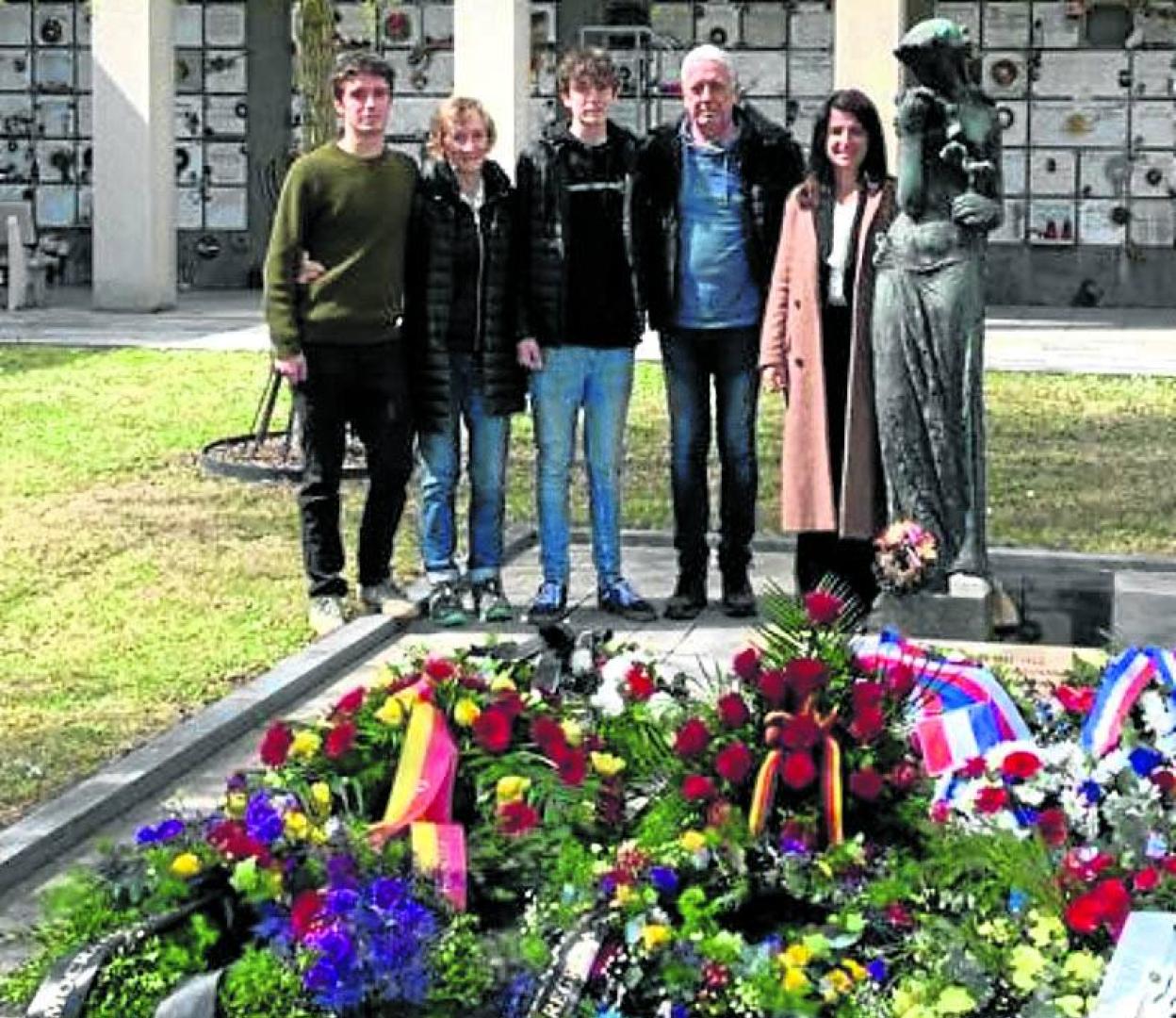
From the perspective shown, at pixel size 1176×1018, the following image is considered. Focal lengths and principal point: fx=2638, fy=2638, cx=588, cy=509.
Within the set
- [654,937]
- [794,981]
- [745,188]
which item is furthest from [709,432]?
[794,981]

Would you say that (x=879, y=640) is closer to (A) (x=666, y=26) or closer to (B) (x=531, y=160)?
(B) (x=531, y=160)

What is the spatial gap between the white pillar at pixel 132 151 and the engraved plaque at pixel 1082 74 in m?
7.74

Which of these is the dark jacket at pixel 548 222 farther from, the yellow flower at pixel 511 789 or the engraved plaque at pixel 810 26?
the engraved plaque at pixel 810 26

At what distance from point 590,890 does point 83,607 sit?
203 inches

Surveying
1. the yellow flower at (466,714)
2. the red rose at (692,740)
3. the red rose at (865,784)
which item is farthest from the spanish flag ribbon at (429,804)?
the red rose at (865,784)

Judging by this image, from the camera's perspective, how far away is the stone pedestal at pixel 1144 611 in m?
7.72

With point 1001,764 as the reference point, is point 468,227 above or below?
above

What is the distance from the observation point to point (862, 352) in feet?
27.4

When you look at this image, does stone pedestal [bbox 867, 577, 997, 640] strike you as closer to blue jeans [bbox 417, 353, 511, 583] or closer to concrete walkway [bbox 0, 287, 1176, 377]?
blue jeans [bbox 417, 353, 511, 583]

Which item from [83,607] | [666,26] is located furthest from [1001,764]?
[666,26]

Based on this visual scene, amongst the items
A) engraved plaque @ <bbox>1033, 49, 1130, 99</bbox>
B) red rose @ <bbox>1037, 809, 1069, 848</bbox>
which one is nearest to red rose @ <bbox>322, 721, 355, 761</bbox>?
red rose @ <bbox>1037, 809, 1069, 848</bbox>

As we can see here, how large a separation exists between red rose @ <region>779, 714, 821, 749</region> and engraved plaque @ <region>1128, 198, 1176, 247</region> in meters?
19.3

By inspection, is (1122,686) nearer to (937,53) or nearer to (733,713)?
(733,713)

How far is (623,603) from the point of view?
9.18 m
